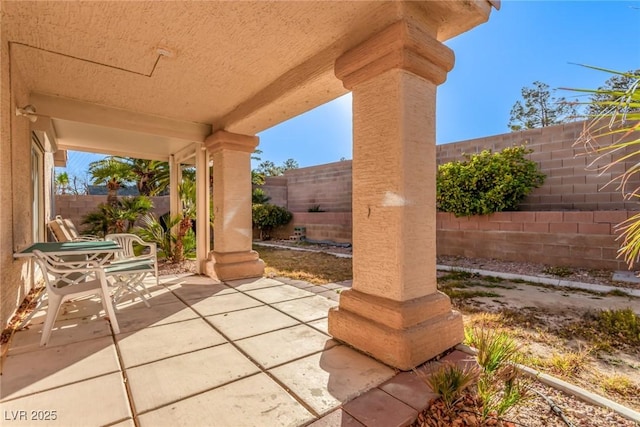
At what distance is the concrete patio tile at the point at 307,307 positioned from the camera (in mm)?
2857

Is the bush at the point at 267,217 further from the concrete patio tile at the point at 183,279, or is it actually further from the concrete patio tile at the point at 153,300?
the concrete patio tile at the point at 153,300

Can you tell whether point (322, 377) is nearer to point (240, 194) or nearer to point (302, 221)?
point (240, 194)

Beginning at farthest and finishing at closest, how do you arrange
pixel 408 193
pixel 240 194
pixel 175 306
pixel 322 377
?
pixel 240 194
pixel 175 306
pixel 408 193
pixel 322 377

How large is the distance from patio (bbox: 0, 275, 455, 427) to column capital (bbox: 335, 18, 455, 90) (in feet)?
6.63

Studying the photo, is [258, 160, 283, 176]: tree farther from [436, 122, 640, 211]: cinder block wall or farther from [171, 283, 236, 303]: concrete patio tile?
[171, 283, 236, 303]: concrete patio tile

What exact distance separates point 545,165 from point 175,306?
6.32m

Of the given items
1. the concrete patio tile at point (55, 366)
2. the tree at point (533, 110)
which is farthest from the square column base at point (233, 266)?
the tree at point (533, 110)

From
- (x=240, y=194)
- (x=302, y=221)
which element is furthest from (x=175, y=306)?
(x=302, y=221)

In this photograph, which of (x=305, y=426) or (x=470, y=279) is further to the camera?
(x=470, y=279)

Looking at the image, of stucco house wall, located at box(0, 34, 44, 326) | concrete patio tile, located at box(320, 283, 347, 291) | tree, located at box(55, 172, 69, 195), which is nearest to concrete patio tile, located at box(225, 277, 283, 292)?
concrete patio tile, located at box(320, 283, 347, 291)

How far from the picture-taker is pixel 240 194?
4500 millimetres

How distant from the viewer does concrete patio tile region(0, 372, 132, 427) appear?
147 centimetres

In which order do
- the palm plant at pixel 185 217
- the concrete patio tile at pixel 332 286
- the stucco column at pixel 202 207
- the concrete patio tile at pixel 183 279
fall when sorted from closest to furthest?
1. the concrete patio tile at pixel 332 286
2. the concrete patio tile at pixel 183 279
3. the stucco column at pixel 202 207
4. the palm plant at pixel 185 217

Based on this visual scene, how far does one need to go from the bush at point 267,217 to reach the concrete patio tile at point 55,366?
25.9 feet
